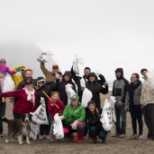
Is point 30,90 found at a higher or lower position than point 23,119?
higher

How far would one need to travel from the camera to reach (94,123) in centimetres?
742

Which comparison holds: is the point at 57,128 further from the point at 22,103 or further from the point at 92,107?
the point at 22,103

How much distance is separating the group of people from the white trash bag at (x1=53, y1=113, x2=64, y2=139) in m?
0.21

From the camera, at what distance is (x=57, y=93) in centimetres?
766

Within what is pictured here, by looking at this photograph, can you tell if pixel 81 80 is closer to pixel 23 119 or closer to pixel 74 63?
Answer: pixel 74 63

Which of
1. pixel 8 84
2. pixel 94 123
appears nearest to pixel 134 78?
pixel 94 123

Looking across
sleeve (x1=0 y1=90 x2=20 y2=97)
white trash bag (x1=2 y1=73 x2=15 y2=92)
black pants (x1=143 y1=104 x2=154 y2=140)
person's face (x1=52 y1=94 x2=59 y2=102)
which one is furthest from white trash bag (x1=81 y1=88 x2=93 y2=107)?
white trash bag (x1=2 y1=73 x2=15 y2=92)

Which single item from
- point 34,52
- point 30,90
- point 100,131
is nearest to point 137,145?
point 100,131

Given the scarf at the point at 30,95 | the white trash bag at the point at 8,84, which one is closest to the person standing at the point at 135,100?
the scarf at the point at 30,95

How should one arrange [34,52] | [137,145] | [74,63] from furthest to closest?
[34,52]
[74,63]
[137,145]

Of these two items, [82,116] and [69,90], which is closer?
[82,116]

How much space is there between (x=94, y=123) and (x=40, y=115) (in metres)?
1.38

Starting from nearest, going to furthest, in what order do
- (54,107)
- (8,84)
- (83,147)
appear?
(83,147), (54,107), (8,84)

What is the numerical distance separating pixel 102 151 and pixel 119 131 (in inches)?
87.4
